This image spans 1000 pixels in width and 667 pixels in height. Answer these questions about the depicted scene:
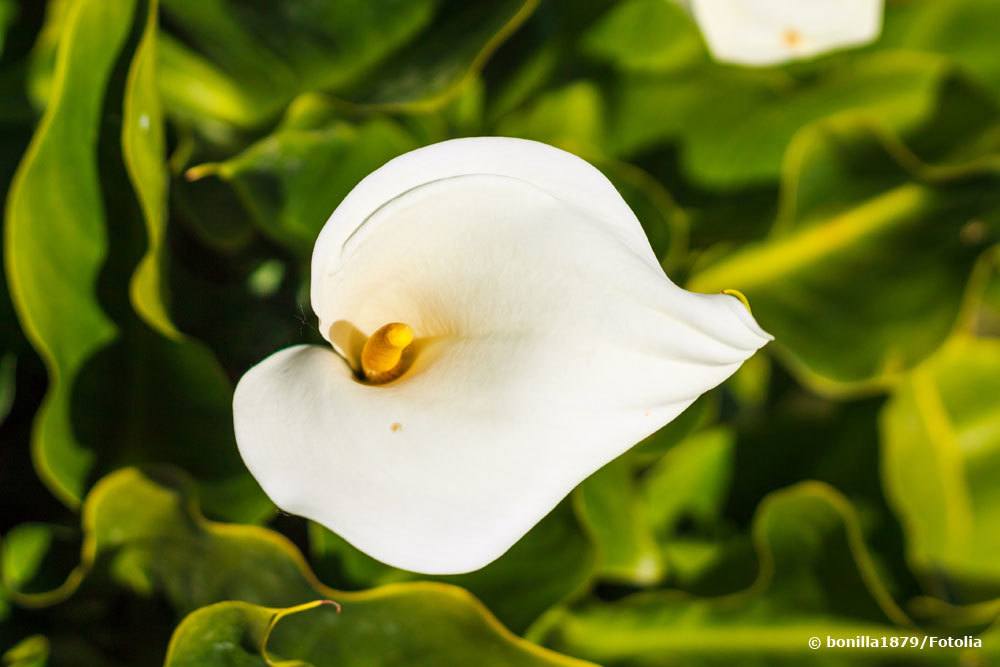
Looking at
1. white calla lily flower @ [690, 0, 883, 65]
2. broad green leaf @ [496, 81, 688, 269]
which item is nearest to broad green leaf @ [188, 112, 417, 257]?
broad green leaf @ [496, 81, 688, 269]

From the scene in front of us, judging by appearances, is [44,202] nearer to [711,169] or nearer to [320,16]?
[320,16]

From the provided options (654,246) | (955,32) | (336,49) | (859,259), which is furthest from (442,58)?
(955,32)

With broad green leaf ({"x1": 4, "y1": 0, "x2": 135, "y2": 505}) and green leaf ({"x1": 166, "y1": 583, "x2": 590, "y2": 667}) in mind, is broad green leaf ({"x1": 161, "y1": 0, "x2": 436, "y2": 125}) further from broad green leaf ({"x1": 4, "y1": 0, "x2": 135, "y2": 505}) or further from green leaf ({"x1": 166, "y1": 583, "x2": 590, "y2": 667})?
green leaf ({"x1": 166, "y1": 583, "x2": 590, "y2": 667})

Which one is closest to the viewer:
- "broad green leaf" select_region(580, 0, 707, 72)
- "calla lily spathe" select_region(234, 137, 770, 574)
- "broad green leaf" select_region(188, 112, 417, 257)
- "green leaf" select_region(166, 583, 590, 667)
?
"calla lily spathe" select_region(234, 137, 770, 574)

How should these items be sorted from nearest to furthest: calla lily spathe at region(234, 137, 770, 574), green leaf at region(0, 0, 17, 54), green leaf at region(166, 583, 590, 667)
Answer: calla lily spathe at region(234, 137, 770, 574) < green leaf at region(166, 583, 590, 667) < green leaf at region(0, 0, 17, 54)

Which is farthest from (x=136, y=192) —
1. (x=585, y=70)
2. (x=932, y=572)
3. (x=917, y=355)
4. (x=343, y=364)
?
(x=932, y=572)

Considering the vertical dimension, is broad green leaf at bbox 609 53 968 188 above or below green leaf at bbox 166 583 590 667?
above

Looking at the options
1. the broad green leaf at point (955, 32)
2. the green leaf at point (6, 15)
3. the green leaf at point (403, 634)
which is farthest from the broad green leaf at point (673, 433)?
the green leaf at point (6, 15)

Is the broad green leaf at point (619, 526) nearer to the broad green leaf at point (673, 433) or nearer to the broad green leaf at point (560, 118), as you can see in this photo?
the broad green leaf at point (673, 433)
